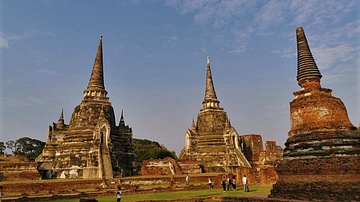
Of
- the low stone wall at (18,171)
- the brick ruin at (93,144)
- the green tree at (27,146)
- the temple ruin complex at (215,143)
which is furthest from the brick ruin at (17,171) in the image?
the green tree at (27,146)

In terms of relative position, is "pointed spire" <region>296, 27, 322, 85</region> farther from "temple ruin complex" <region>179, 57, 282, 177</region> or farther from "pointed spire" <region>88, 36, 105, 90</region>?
"pointed spire" <region>88, 36, 105, 90</region>

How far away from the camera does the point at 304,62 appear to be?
13656 mm

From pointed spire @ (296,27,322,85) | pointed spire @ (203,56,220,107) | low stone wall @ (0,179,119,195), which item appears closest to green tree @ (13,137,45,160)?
pointed spire @ (203,56,220,107)

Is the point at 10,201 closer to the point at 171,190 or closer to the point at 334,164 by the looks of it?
the point at 171,190

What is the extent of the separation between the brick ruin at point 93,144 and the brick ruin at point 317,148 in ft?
61.9

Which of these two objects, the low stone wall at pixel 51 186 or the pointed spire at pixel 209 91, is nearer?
the low stone wall at pixel 51 186

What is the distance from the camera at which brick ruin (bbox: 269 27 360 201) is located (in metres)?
10.5

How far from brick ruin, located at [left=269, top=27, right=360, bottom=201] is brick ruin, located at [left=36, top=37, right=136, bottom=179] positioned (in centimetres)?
1887

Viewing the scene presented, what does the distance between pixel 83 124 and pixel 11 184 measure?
11.3m

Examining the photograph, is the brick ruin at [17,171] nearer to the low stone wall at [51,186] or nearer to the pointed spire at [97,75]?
the low stone wall at [51,186]

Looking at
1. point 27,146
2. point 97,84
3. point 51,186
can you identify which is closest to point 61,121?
point 97,84

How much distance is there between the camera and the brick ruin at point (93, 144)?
28594mm

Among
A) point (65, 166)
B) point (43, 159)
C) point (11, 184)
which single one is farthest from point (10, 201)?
point (43, 159)

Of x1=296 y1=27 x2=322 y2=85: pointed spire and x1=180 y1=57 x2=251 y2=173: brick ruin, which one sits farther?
x1=180 y1=57 x2=251 y2=173: brick ruin
